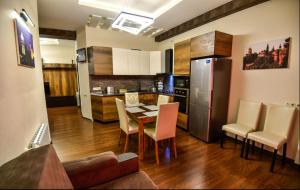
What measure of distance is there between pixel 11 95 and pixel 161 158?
6.48ft

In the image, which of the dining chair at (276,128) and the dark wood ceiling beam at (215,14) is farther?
the dark wood ceiling beam at (215,14)

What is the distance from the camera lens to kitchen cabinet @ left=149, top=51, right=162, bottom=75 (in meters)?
4.54

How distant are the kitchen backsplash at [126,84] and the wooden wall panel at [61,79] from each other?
3010 mm

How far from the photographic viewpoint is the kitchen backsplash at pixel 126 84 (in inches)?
171

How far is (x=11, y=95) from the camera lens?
133cm

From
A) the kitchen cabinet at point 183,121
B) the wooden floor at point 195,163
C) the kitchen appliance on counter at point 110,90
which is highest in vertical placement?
the kitchen appliance on counter at point 110,90

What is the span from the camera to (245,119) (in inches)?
100.0

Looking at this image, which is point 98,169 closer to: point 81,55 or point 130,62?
point 130,62

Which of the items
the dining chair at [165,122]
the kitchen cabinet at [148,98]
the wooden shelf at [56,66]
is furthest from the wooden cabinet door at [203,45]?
the wooden shelf at [56,66]

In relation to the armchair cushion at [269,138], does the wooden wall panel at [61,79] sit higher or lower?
higher

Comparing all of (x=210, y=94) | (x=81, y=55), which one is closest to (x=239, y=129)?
(x=210, y=94)

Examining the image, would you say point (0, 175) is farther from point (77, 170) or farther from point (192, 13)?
point (192, 13)

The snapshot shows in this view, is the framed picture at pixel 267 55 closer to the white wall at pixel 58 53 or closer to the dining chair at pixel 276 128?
the dining chair at pixel 276 128

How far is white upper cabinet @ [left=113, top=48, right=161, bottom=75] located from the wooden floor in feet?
6.11
